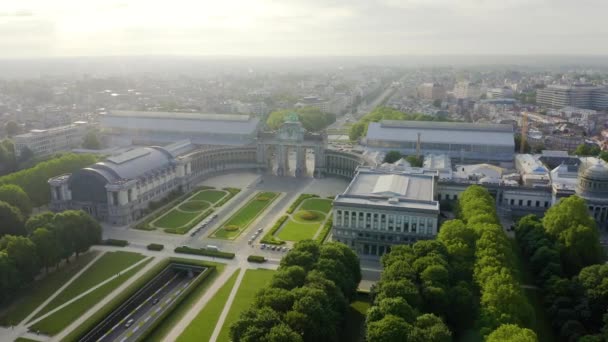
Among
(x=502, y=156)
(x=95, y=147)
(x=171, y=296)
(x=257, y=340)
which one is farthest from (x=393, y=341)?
(x=95, y=147)

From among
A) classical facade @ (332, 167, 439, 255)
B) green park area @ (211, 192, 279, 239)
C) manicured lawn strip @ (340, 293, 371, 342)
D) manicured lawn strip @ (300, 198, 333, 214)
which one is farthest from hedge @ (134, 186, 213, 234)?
manicured lawn strip @ (340, 293, 371, 342)

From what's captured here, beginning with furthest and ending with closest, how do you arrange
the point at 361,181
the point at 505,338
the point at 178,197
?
the point at 178,197 → the point at 361,181 → the point at 505,338

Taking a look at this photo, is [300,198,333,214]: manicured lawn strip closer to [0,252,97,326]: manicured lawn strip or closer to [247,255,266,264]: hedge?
[247,255,266,264]: hedge

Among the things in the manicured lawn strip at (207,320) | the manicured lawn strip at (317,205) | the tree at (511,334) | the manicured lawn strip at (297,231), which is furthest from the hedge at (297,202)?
the tree at (511,334)

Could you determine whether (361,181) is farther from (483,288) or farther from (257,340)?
(257,340)

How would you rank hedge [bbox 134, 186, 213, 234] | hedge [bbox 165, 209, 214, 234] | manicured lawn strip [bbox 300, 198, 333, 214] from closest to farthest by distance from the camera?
hedge [bbox 165, 209, 214, 234] → hedge [bbox 134, 186, 213, 234] → manicured lawn strip [bbox 300, 198, 333, 214]

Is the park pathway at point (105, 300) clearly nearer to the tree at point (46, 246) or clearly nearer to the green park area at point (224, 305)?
the tree at point (46, 246)
